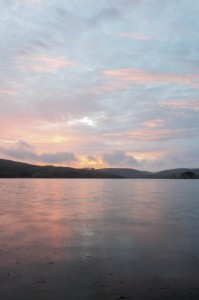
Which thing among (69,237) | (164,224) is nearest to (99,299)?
(69,237)

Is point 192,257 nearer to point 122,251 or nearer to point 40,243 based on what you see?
point 122,251

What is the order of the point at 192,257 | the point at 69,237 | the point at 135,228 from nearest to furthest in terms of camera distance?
the point at 192,257, the point at 69,237, the point at 135,228

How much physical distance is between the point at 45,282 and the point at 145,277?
4.49 meters

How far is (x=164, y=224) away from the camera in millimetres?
32312

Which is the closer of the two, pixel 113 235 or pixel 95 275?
pixel 95 275

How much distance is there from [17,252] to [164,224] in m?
16.8

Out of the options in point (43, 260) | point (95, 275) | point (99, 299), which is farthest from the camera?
point (43, 260)

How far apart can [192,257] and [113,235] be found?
787 centimetres

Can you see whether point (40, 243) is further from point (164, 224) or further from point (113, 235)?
point (164, 224)

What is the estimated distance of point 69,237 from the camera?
81.4ft

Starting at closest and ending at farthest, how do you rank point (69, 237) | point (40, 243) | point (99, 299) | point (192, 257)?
point (99, 299) < point (192, 257) < point (40, 243) < point (69, 237)

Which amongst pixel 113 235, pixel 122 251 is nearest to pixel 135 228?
pixel 113 235

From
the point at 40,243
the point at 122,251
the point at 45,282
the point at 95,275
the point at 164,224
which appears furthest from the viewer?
the point at 164,224

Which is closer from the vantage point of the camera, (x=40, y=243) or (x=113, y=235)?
(x=40, y=243)
